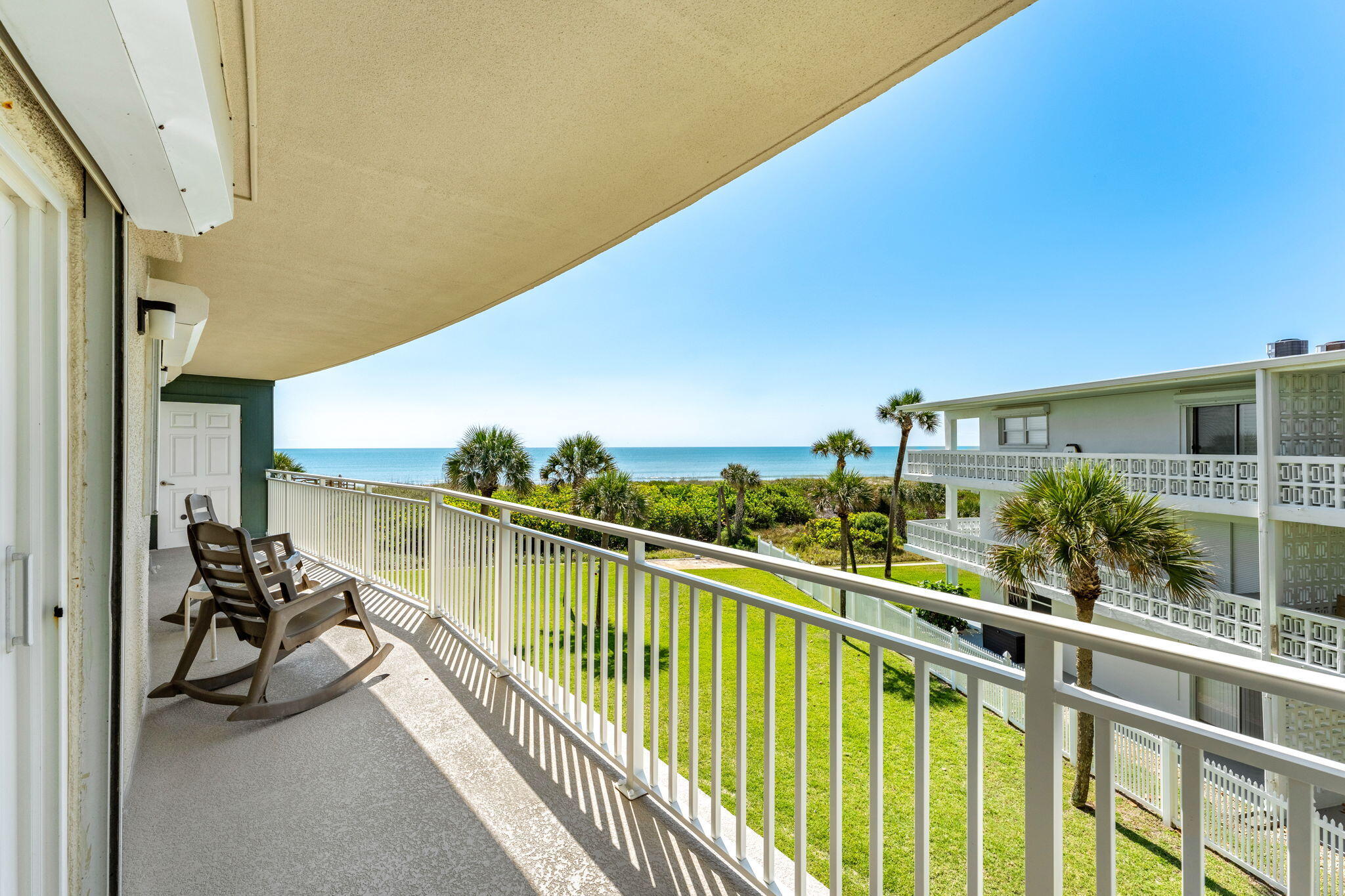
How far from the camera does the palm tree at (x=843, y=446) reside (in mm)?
21594

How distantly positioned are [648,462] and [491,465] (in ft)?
109

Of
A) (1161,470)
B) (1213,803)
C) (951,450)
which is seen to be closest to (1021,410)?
(951,450)

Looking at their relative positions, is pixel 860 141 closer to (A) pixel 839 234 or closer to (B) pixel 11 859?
(A) pixel 839 234

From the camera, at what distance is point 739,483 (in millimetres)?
26844

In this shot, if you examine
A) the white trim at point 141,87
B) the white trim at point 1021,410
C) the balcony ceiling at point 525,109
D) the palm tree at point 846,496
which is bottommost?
the palm tree at point 846,496

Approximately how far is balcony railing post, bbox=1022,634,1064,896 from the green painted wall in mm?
8478

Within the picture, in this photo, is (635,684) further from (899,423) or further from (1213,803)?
(899,423)

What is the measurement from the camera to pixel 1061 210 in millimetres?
28062

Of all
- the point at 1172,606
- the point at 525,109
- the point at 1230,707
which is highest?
the point at 525,109

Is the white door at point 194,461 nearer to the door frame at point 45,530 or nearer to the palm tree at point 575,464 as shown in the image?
the door frame at point 45,530

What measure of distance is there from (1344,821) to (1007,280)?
33.5 metres

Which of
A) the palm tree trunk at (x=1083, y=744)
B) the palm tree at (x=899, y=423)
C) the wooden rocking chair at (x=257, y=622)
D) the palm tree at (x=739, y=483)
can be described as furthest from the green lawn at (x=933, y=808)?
the palm tree at (x=739, y=483)

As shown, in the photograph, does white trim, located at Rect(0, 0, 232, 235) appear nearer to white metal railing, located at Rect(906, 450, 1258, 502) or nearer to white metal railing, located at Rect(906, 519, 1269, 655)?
white metal railing, located at Rect(906, 519, 1269, 655)

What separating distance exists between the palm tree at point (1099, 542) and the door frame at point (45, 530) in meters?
8.92
